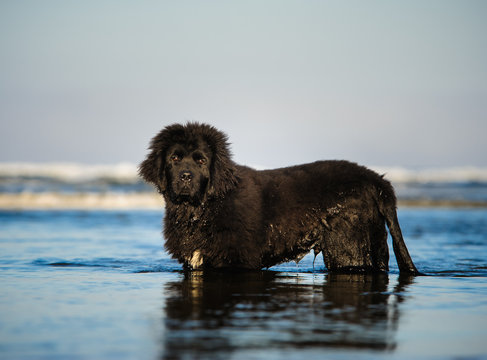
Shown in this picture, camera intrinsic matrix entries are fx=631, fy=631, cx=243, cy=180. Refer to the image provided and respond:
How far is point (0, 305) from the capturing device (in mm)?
5688

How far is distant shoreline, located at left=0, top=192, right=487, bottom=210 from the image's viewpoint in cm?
2827

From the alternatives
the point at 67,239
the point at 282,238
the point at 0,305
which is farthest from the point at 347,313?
the point at 67,239

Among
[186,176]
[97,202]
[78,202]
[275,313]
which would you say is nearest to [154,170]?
[186,176]

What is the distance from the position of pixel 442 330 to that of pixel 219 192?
363cm

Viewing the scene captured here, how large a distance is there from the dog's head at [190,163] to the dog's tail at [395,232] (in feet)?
6.41

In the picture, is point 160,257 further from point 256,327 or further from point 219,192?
point 256,327

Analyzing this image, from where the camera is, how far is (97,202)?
104ft

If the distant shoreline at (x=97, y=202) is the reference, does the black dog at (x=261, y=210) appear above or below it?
below

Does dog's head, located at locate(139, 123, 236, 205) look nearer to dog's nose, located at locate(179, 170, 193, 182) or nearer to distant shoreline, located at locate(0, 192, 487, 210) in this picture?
dog's nose, located at locate(179, 170, 193, 182)

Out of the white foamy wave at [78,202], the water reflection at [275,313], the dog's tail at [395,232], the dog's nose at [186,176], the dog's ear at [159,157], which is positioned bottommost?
the water reflection at [275,313]

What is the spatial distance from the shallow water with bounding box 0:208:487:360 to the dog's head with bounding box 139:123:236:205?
104 centimetres

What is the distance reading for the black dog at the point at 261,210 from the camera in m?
7.70

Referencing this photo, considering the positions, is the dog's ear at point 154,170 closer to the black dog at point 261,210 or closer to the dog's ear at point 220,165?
the black dog at point 261,210

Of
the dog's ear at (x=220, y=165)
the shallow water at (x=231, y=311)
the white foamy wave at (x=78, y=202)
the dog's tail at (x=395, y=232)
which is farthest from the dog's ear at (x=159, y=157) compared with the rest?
the white foamy wave at (x=78, y=202)
